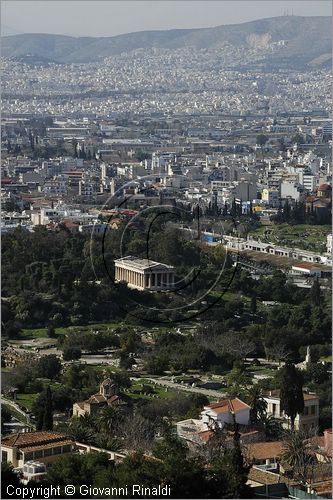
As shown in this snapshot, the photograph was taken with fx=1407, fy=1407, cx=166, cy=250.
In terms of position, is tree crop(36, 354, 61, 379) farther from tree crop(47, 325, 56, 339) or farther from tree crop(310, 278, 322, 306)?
tree crop(310, 278, 322, 306)

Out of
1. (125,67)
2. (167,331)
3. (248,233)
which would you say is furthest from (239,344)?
(125,67)

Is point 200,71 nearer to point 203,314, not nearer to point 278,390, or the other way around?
point 203,314

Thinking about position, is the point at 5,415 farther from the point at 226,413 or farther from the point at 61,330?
the point at 61,330

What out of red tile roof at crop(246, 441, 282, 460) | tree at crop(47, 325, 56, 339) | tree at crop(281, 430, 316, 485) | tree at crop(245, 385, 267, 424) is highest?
tree at crop(281, 430, 316, 485)

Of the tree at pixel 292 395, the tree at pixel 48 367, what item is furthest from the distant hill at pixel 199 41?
the tree at pixel 292 395

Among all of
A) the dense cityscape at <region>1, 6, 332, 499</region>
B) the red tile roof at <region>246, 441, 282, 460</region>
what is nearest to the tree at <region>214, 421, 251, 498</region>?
the dense cityscape at <region>1, 6, 332, 499</region>

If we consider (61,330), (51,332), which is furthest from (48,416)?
(61,330)
